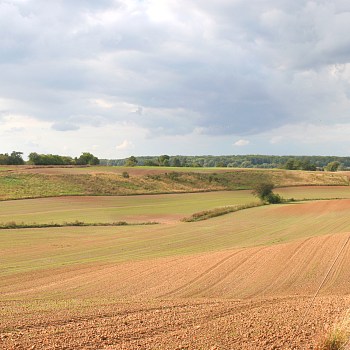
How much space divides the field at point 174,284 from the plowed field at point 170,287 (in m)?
0.05

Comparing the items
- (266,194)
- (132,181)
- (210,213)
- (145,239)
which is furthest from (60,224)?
(132,181)

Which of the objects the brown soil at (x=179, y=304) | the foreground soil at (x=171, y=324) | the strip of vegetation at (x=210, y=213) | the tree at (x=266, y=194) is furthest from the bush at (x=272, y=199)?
the foreground soil at (x=171, y=324)

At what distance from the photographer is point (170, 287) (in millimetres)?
20031

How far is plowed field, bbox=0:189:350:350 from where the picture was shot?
1099 cm

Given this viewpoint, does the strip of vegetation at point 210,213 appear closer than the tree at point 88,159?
Yes

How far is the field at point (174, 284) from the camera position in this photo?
11039mm

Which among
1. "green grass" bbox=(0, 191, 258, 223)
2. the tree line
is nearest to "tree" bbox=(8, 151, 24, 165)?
the tree line

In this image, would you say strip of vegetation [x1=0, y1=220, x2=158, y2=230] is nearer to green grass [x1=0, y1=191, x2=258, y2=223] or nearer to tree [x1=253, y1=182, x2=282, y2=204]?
green grass [x1=0, y1=191, x2=258, y2=223]

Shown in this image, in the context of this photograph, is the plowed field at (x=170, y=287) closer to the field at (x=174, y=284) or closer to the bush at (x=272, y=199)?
the field at (x=174, y=284)

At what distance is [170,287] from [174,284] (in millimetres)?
636

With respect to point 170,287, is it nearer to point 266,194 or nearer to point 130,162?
point 266,194

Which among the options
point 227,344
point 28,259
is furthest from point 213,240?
point 227,344

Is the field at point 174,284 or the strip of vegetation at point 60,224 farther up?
the field at point 174,284

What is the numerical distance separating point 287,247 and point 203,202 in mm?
47513
